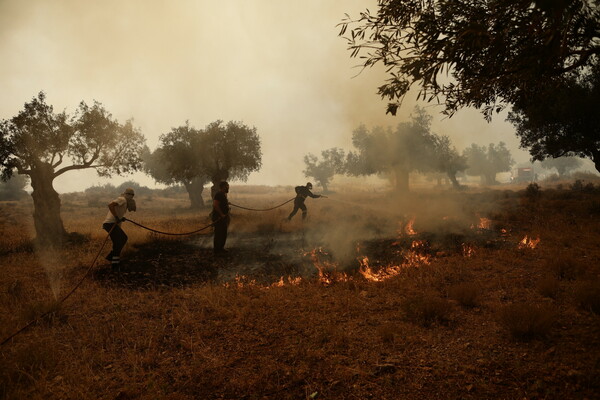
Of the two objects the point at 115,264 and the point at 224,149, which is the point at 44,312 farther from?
the point at 224,149

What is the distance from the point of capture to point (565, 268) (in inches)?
245

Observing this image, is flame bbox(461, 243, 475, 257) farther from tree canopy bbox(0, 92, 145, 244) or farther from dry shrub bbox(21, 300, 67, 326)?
tree canopy bbox(0, 92, 145, 244)

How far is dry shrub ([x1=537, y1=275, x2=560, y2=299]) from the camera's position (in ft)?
17.2

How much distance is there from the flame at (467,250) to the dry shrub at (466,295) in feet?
10.4

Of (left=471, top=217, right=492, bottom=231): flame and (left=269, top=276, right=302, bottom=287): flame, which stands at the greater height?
(left=471, top=217, right=492, bottom=231): flame

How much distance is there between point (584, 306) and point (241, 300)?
6.39 metres

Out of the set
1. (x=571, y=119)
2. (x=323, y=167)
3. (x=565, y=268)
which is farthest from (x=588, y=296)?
(x=323, y=167)

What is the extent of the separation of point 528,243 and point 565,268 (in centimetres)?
276

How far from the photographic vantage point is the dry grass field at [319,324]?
346 centimetres

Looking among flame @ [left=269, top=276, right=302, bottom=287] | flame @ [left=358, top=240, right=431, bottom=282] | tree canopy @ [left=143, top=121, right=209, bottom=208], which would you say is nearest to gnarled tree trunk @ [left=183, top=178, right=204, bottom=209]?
tree canopy @ [left=143, top=121, right=209, bottom=208]

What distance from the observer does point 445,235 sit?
10758mm

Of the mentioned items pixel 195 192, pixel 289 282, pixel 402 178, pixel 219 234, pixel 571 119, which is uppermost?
pixel 571 119

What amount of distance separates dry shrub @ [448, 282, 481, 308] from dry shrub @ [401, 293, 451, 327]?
51 cm

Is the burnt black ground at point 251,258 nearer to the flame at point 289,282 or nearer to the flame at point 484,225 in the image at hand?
the flame at point 289,282
